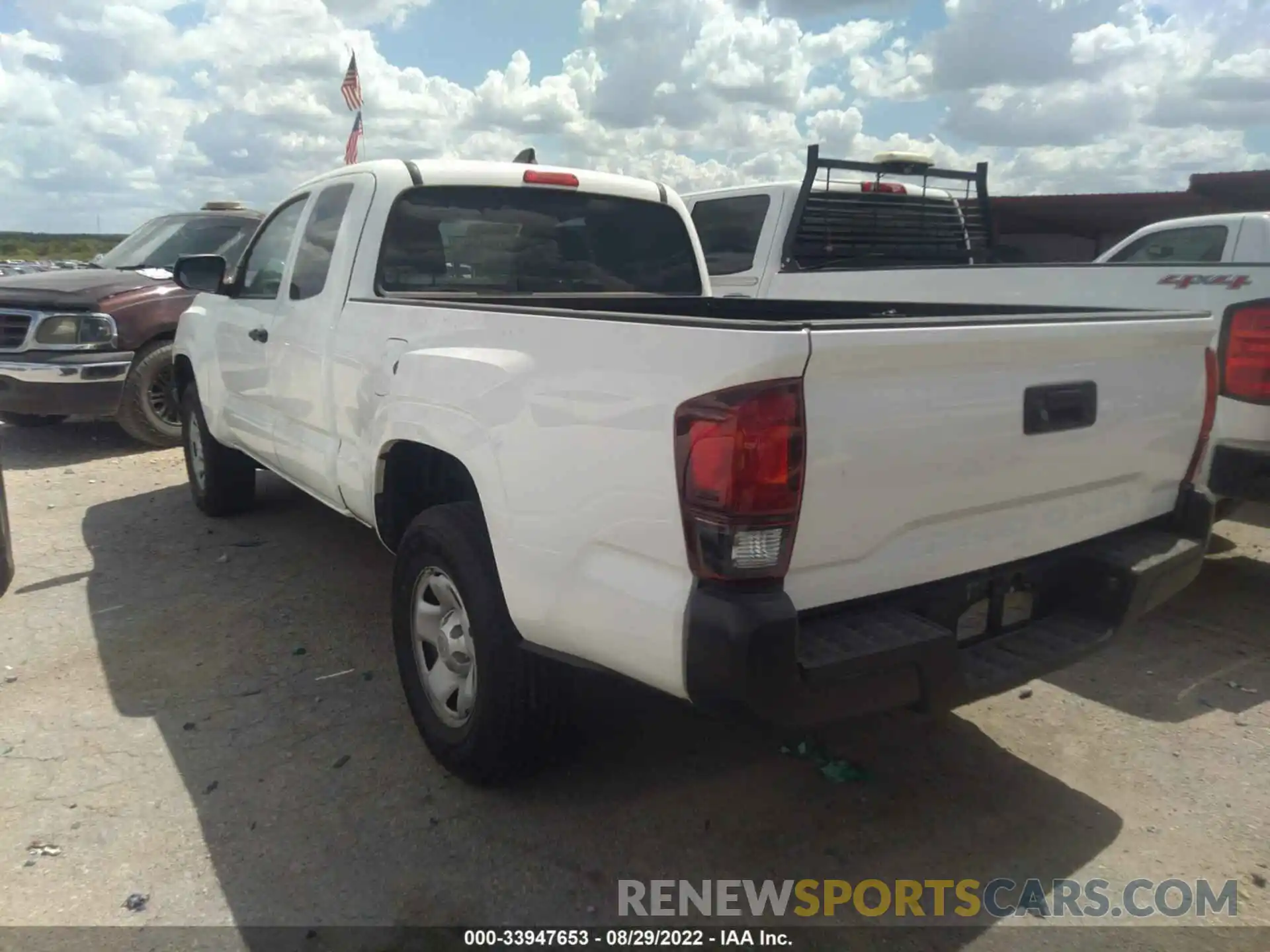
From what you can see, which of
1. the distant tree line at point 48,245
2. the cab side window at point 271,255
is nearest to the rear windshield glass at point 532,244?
the cab side window at point 271,255

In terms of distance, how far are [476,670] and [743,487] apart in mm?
1196

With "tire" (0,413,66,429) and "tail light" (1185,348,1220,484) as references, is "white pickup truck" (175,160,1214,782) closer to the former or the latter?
"tail light" (1185,348,1220,484)

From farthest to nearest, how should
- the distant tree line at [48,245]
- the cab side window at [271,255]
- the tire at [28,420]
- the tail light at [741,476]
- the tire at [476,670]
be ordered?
1. the distant tree line at [48,245]
2. the tire at [28,420]
3. the cab side window at [271,255]
4. the tire at [476,670]
5. the tail light at [741,476]

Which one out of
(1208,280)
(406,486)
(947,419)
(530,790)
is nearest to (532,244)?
(406,486)

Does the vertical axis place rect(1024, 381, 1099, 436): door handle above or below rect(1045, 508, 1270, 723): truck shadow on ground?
above

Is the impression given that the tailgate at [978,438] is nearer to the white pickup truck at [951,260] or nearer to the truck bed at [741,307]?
the truck bed at [741,307]

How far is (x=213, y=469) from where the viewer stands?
6.02 metres

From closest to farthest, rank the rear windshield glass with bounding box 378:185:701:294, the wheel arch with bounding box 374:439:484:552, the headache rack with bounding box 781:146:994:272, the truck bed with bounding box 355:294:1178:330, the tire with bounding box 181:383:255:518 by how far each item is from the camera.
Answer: the truck bed with bounding box 355:294:1178:330, the wheel arch with bounding box 374:439:484:552, the rear windshield glass with bounding box 378:185:701:294, the tire with bounding box 181:383:255:518, the headache rack with bounding box 781:146:994:272

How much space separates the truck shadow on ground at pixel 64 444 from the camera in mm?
8141

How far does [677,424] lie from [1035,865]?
1.72 m

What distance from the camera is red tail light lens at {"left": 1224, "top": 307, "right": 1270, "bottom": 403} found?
Result: 4215 millimetres

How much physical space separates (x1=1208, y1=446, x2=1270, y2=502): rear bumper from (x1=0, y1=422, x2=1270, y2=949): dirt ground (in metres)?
0.69

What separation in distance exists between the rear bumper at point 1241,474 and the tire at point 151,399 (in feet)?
23.4

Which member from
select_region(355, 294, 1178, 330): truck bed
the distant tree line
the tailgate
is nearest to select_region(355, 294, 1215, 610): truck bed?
the tailgate
